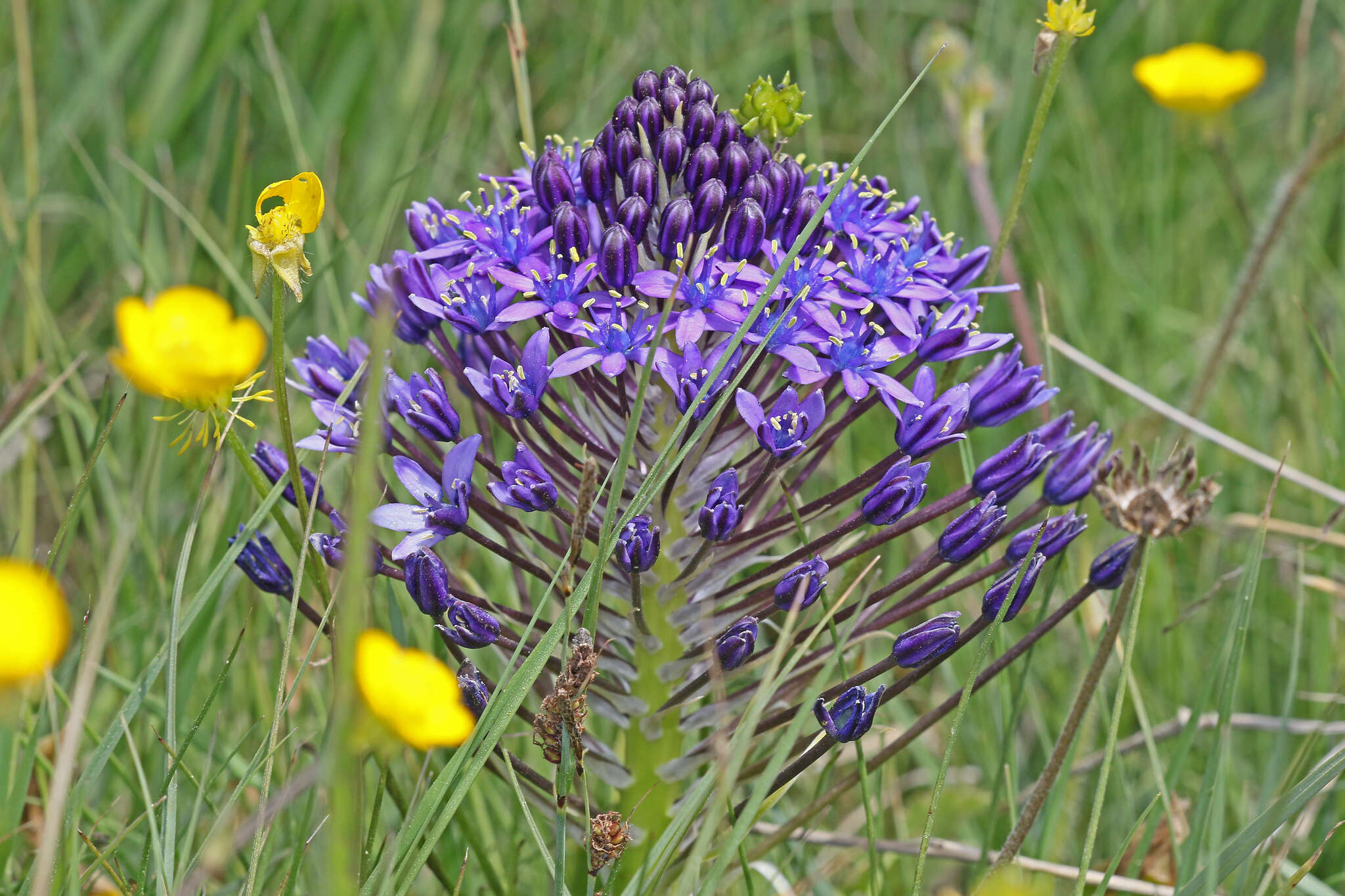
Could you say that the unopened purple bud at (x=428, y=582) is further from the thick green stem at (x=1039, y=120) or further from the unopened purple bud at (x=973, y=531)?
the thick green stem at (x=1039, y=120)

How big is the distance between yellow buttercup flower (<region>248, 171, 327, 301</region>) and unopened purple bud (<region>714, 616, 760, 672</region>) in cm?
99

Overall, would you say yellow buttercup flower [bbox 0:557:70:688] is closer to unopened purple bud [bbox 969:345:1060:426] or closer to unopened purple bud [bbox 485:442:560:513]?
unopened purple bud [bbox 485:442:560:513]

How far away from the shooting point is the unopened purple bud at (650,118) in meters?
2.39

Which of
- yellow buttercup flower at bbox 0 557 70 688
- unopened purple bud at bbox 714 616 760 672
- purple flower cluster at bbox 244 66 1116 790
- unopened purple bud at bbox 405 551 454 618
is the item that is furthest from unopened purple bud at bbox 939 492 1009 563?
yellow buttercup flower at bbox 0 557 70 688

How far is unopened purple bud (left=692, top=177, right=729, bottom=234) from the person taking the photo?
2.29 metres

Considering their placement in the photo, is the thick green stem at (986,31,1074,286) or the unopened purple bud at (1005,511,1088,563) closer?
the unopened purple bud at (1005,511,1088,563)

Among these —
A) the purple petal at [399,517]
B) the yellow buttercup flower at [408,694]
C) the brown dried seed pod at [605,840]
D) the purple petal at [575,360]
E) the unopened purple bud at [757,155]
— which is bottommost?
the brown dried seed pod at [605,840]

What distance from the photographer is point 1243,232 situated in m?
5.61

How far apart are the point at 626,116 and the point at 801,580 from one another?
1009mm

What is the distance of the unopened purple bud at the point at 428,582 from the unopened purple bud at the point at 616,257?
0.62 m

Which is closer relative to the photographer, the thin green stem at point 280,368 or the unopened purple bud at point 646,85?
the thin green stem at point 280,368

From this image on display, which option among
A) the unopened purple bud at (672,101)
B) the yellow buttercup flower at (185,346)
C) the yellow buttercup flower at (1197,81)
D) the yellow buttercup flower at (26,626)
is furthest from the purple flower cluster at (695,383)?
the yellow buttercup flower at (1197,81)

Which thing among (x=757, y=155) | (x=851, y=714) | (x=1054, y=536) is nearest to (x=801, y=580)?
(x=851, y=714)

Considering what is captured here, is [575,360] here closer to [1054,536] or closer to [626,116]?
[626,116]
